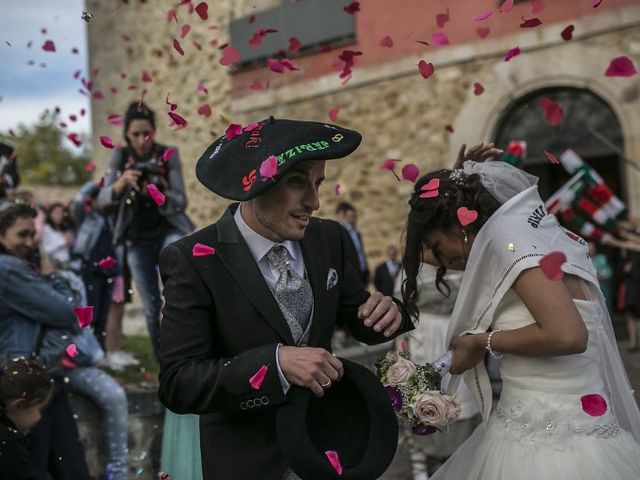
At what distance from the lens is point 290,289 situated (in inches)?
99.4

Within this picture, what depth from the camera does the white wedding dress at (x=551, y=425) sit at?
106 inches

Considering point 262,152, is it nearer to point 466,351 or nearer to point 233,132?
point 233,132

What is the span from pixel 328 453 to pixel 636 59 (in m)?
9.22

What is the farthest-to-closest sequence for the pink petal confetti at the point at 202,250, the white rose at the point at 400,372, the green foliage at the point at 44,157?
1. the green foliage at the point at 44,157
2. the white rose at the point at 400,372
3. the pink petal confetti at the point at 202,250

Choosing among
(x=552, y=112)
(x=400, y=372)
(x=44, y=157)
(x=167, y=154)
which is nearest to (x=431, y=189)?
(x=400, y=372)

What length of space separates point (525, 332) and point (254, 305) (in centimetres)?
93

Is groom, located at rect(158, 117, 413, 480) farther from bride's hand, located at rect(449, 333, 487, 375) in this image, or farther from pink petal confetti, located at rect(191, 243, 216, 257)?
bride's hand, located at rect(449, 333, 487, 375)

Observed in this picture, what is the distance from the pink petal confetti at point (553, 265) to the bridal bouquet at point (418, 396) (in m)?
0.56

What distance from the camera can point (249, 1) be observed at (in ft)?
43.7

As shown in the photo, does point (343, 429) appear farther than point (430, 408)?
No

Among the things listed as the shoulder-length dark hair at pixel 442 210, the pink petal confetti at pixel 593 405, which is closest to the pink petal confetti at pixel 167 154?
the shoulder-length dark hair at pixel 442 210

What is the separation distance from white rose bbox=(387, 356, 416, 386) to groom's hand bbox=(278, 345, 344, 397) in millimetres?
494

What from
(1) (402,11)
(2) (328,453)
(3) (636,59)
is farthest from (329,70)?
(2) (328,453)

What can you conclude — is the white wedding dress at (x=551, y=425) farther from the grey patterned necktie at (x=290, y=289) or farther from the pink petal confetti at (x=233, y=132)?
the pink petal confetti at (x=233, y=132)
